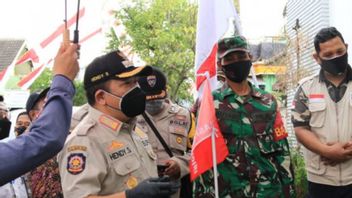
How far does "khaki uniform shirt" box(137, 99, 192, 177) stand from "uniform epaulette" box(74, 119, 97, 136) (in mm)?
1173

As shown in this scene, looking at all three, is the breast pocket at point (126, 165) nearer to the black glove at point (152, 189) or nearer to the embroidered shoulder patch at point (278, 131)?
the black glove at point (152, 189)

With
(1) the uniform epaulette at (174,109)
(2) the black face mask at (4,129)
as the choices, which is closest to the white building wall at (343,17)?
(1) the uniform epaulette at (174,109)

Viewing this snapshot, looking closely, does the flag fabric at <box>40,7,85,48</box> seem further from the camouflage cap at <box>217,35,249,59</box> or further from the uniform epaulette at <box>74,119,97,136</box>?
the camouflage cap at <box>217,35,249,59</box>

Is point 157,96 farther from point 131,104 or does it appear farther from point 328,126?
point 328,126

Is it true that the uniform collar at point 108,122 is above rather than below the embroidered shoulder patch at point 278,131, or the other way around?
above

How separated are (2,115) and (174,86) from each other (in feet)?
52.8

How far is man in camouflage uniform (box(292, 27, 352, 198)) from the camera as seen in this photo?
3307 mm

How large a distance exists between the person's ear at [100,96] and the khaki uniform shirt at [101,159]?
6 cm

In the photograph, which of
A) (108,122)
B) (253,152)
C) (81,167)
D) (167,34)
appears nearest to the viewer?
(81,167)

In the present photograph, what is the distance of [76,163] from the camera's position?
225 cm

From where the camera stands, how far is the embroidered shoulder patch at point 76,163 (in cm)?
223

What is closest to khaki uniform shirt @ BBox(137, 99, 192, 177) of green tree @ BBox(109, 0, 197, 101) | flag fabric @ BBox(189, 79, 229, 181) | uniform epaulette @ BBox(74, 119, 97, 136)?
flag fabric @ BBox(189, 79, 229, 181)

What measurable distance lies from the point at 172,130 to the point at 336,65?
1437 millimetres

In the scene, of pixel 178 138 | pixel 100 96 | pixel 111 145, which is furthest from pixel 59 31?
pixel 178 138
